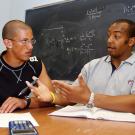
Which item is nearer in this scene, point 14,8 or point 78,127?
point 78,127

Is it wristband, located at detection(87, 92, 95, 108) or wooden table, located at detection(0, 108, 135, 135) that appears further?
wristband, located at detection(87, 92, 95, 108)

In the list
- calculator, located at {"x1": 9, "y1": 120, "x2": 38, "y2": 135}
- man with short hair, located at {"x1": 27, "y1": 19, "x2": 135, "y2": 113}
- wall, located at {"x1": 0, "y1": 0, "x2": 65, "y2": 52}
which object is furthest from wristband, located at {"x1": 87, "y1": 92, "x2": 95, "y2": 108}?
wall, located at {"x1": 0, "y1": 0, "x2": 65, "y2": 52}

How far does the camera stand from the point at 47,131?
107 cm

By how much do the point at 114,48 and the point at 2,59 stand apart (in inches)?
32.6

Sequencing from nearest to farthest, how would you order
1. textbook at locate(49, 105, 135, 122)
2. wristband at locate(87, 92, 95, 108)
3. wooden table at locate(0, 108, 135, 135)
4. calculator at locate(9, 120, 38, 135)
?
1. calculator at locate(9, 120, 38, 135)
2. wooden table at locate(0, 108, 135, 135)
3. textbook at locate(49, 105, 135, 122)
4. wristband at locate(87, 92, 95, 108)

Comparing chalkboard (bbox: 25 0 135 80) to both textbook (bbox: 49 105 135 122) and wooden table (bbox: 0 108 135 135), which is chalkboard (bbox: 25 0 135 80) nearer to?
textbook (bbox: 49 105 135 122)

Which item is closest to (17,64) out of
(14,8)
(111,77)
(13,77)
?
(13,77)

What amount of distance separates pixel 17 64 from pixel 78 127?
3.19ft

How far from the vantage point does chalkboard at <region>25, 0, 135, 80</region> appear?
2371 mm

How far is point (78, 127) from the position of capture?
3.76ft

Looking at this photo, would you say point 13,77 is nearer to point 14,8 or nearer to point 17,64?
point 17,64

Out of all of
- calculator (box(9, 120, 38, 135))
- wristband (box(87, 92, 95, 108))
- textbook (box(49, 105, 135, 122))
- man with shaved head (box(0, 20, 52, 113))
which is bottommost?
textbook (box(49, 105, 135, 122))

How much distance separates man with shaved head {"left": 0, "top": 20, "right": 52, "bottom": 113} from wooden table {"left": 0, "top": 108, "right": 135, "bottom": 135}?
57 centimetres

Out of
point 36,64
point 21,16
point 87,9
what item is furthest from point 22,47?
point 21,16
